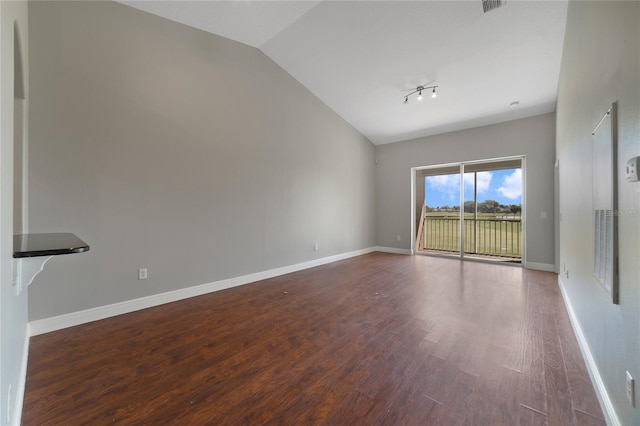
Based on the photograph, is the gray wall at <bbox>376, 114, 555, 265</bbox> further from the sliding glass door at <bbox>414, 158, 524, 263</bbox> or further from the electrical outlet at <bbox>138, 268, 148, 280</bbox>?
the electrical outlet at <bbox>138, 268, 148, 280</bbox>

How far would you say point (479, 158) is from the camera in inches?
206

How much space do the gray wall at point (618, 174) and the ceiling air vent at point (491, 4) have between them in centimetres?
63

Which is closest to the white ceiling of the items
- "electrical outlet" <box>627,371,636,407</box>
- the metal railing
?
the metal railing

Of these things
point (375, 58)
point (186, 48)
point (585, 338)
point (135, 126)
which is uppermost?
point (375, 58)

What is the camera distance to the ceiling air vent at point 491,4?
2.66m

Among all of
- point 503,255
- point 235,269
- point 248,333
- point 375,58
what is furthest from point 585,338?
point 503,255

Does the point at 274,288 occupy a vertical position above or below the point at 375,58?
below

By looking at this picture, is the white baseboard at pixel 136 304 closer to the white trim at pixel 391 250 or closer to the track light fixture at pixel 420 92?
the white trim at pixel 391 250

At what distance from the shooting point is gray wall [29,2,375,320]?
7.43 feet

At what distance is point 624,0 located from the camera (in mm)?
1134

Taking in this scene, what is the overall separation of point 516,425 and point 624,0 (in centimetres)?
214

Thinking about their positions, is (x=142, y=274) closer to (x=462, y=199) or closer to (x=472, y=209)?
(x=462, y=199)

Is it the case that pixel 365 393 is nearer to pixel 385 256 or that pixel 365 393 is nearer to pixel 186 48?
pixel 186 48

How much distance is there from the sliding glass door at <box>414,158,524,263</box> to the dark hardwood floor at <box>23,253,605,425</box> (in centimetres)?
277
